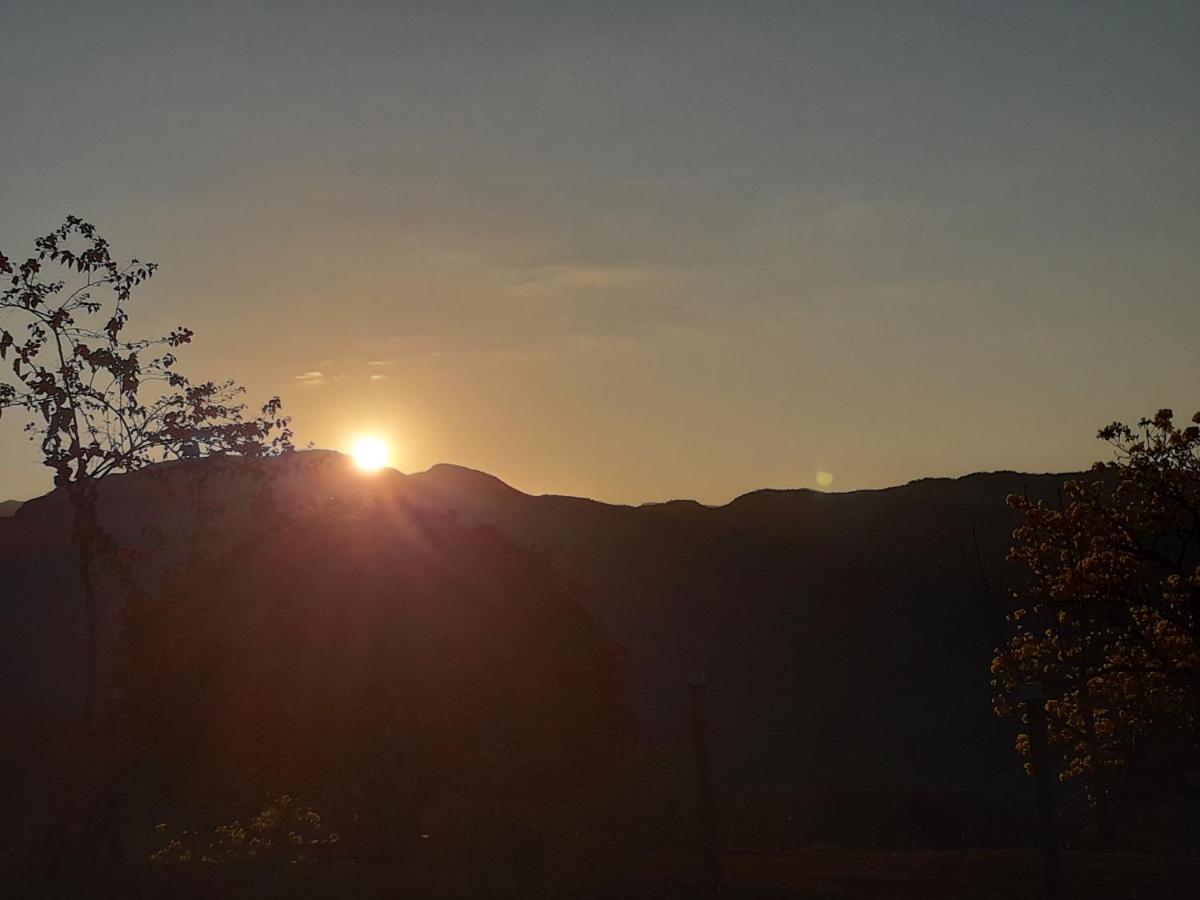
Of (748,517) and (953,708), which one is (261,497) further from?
(748,517)

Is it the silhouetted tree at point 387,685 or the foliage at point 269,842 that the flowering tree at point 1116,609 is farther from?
the foliage at point 269,842

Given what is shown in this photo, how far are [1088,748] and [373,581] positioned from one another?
45.4ft

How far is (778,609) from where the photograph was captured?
264ft

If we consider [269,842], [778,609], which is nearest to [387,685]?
[269,842]

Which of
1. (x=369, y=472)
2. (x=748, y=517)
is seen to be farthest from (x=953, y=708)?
(x=369, y=472)

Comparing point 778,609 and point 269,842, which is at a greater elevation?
point 778,609

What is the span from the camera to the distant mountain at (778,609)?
190 ft

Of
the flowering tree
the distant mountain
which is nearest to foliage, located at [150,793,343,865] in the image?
the flowering tree

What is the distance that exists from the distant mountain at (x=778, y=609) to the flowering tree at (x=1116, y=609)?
21.0 meters

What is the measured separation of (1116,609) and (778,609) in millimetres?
Result: 60930

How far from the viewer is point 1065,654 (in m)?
24.5

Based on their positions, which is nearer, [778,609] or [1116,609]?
[1116,609]

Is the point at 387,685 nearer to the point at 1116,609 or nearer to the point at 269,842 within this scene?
the point at 269,842

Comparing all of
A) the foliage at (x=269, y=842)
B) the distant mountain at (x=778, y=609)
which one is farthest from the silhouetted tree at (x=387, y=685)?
the distant mountain at (x=778, y=609)
